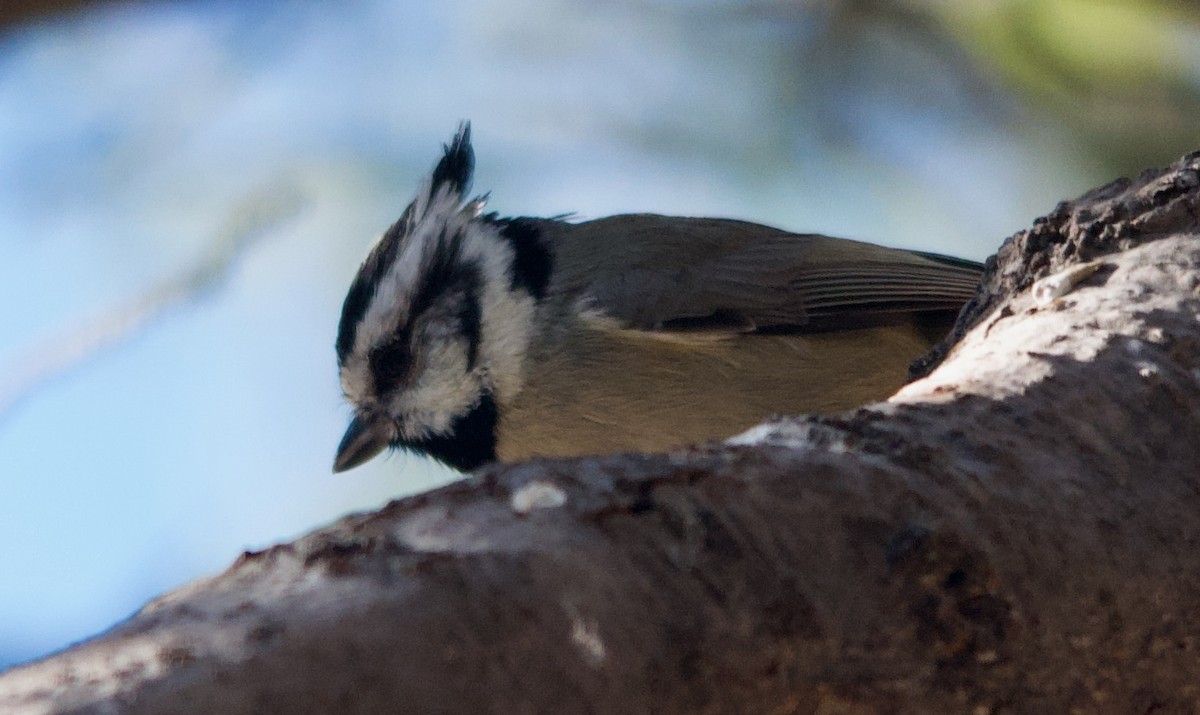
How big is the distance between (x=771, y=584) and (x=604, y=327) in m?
1.71

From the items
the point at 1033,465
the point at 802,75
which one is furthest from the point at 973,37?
the point at 1033,465

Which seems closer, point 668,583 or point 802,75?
point 668,583

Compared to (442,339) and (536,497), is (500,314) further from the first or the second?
(536,497)

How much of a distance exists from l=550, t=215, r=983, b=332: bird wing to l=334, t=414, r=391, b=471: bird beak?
1.67 feet

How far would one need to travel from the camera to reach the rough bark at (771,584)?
2.55 feet

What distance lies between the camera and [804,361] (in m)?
2.61

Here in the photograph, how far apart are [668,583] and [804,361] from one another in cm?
176

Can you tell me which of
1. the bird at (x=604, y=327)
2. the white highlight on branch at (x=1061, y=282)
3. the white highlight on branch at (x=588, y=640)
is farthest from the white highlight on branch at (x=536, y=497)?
the bird at (x=604, y=327)

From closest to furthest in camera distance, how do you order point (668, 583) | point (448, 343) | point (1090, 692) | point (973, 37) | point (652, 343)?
point (668, 583), point (1090, 692), point (652, 343), point (448, 343), point (973, 37)

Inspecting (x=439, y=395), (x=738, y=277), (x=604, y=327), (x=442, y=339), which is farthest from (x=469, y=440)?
(x=738, y=277)

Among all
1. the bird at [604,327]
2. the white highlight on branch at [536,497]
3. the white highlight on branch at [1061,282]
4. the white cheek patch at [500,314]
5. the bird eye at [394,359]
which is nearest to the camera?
the white highlight on branch at [536,497]

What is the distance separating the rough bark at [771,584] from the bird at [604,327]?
120 centimetres

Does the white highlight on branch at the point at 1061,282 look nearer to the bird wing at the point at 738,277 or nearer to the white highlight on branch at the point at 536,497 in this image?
the white highlight on branch at the point at 536,497

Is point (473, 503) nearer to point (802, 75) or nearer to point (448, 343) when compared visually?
point (448, 343)
